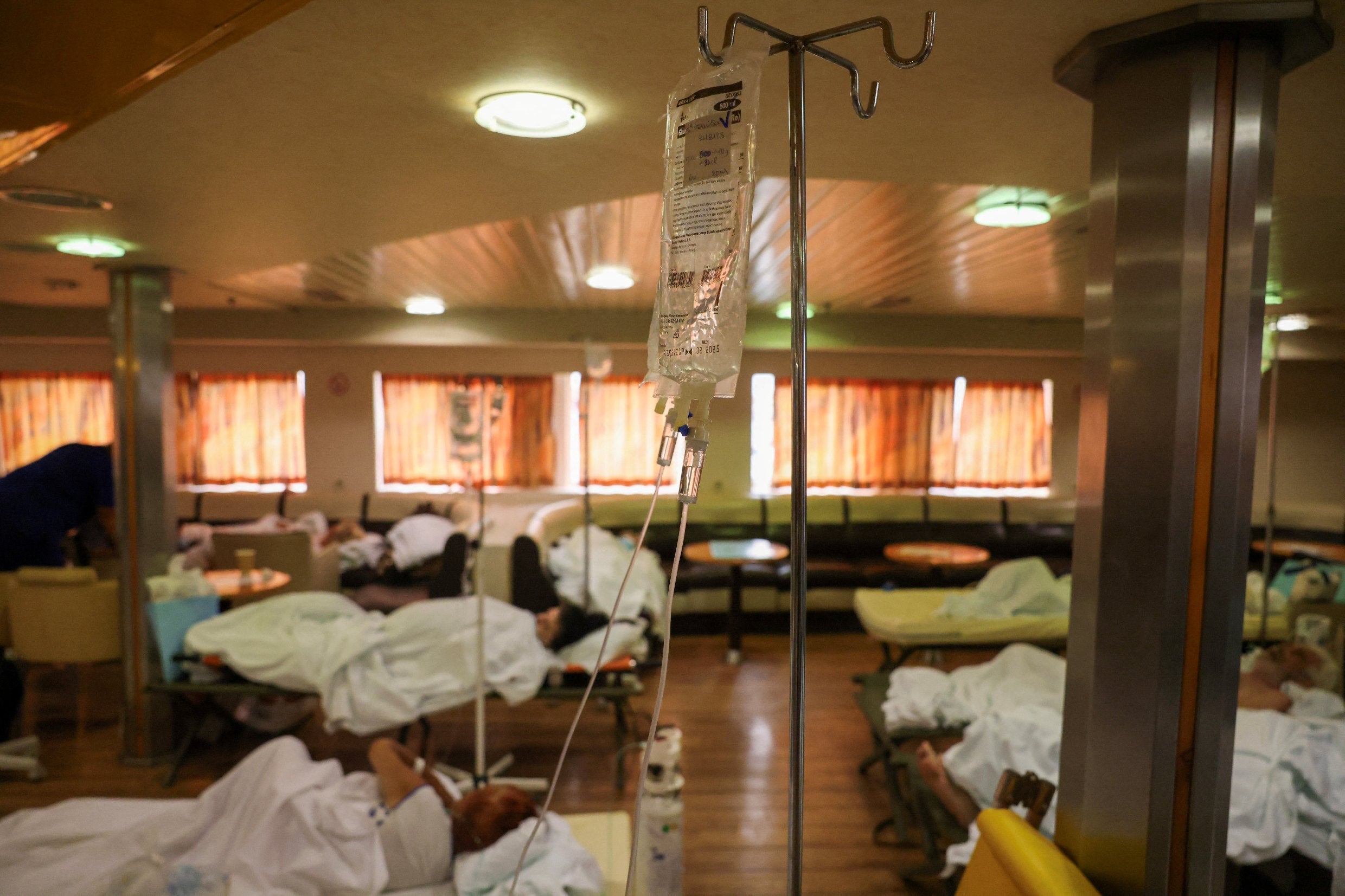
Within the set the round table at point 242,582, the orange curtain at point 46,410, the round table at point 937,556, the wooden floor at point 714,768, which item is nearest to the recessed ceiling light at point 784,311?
the round table at point 937,556

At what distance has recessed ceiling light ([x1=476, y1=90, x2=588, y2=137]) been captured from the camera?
4.95 feet

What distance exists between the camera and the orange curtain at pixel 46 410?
675 cm

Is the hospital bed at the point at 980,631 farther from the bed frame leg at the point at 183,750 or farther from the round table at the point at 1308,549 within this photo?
the bed frame leg at the point at 183,750

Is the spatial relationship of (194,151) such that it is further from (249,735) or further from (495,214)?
(249,735)

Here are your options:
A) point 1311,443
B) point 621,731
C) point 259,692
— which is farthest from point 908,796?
point 259,692

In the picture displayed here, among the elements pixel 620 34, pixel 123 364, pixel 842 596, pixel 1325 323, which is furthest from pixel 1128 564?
pixel 842 596

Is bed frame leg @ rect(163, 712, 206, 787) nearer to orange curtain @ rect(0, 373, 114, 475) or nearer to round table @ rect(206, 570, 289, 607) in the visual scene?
round table @ rect(206, 570, 289, 607)

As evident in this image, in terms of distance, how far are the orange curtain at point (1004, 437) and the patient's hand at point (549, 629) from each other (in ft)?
14.8

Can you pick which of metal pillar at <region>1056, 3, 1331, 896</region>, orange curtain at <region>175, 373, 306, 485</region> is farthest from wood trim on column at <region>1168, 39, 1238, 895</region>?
orange curtain at <region>175, 373, 306, 485</region>

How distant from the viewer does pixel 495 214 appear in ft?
8.21

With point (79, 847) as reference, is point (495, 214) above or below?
above

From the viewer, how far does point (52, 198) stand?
2.24m

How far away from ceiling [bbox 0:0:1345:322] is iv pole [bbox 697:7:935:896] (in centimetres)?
44

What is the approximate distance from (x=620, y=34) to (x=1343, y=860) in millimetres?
2709
